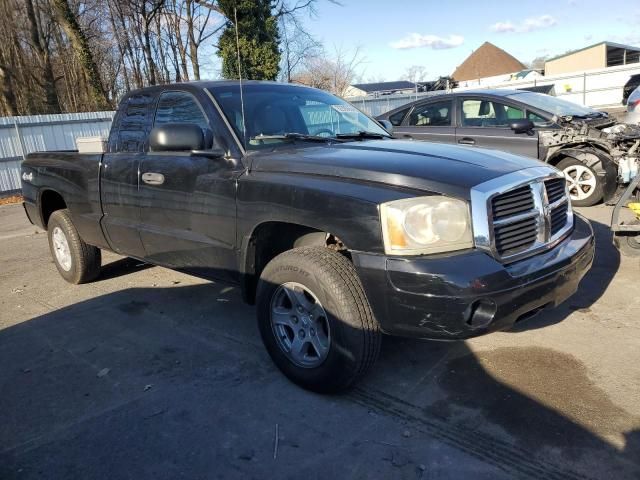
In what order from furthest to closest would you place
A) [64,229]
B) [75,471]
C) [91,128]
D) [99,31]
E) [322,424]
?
[99,31] < [91,128] < [64,229] < [322,424] < [75,471]

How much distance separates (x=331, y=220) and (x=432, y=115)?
236 inches

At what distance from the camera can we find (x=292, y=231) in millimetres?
3318

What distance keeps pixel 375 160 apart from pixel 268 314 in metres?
1.13

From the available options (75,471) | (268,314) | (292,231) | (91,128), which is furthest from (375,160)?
(91,128)

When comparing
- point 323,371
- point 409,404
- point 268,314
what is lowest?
point 409,404

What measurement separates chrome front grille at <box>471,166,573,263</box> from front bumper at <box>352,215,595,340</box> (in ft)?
0.31

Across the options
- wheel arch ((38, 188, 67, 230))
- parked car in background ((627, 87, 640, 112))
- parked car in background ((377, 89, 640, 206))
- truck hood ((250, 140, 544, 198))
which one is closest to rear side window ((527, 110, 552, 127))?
parked car in background ((377, 89, 640, 206))

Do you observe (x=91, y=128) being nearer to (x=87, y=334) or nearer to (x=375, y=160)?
(x=87, y=334)

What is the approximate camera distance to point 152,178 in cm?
392

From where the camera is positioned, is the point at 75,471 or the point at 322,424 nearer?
the point at 75,471

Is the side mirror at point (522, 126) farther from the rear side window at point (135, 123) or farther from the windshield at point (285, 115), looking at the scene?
the rear side window at point (135, 123)

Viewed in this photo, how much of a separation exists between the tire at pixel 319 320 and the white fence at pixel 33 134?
41.8 feet

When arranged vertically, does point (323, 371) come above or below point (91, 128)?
below

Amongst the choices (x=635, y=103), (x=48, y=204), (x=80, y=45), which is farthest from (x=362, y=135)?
(x=80, y=45)
